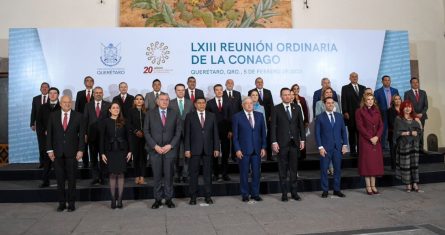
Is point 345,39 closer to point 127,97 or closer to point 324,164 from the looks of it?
point 324,164

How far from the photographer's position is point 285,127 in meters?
4.92

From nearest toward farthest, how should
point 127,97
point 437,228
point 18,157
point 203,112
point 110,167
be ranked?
point 437,228
point 110,167
point 203,112
point 127,97
point 18,157

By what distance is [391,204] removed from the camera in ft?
15.1

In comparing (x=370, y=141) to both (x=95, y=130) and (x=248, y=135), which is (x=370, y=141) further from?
(x=95, y=130)

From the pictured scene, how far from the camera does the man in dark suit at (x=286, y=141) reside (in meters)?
4.92

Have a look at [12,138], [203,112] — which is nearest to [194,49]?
[203,112]

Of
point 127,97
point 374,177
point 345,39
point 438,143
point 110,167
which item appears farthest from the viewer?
point 438,143

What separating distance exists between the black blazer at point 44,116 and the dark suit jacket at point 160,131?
176 cm

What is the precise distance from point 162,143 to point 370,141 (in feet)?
9.46

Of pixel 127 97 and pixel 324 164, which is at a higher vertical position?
pixel 127 97

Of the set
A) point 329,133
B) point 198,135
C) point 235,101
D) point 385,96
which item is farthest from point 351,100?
Answer: point 198,135

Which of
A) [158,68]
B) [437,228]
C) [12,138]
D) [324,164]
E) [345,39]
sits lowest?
[437,228]

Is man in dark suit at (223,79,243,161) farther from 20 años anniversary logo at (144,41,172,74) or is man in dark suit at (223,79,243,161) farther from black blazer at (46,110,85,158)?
black blazer at (46,110,85,158)

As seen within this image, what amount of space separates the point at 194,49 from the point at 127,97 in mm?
1804
